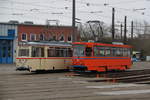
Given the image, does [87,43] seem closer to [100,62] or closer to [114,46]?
[100,62]

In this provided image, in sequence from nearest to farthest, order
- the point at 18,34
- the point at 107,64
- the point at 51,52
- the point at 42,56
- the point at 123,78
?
1. the point at 123,78
2. the point at 42,56
3. the point at 51,52
4. the point at 107,64
5. the point at 18,34

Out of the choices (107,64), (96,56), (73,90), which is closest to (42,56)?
(96,56)

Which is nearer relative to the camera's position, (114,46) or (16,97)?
(16,97)

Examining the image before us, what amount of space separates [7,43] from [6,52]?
134 cm

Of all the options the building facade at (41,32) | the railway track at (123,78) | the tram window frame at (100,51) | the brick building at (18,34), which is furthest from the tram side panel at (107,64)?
the building facade at (41,32)

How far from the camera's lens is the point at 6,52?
45.2 m

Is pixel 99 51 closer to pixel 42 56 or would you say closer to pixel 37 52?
pixel 42 56

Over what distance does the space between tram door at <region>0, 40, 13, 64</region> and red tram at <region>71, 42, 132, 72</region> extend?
20549 millimetres

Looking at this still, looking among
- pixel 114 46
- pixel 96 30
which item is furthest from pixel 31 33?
pixel 114 46

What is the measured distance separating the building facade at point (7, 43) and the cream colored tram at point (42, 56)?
740 inches

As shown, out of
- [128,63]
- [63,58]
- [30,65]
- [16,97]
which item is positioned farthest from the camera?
[128,63]

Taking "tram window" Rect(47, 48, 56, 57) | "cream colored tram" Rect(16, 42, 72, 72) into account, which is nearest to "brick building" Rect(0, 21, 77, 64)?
"cream colored tram" Rect(16, 42, 72, 72)

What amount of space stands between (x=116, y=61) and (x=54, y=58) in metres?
6.02

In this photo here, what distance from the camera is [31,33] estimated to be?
161 ft
